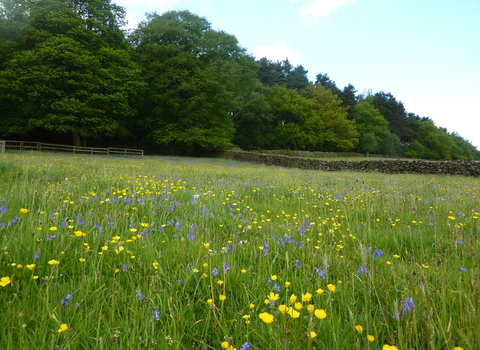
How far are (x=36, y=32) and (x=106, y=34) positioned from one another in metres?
6.91

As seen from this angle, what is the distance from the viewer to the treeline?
23000 mm

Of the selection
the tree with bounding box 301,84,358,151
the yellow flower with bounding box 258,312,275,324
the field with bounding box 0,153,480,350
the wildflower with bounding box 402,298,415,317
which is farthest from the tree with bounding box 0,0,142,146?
the tree with bounding box 301,84,358,151

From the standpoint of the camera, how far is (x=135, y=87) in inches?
1107

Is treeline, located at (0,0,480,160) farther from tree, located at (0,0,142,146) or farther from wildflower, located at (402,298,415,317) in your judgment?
wildflower, located at (402,298,415,317)

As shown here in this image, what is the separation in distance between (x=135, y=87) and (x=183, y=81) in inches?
208

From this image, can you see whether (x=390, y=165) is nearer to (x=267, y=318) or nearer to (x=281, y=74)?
(x=267, y=318)

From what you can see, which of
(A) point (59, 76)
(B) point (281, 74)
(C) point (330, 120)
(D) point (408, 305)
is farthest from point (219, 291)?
(B) point (281, 74)

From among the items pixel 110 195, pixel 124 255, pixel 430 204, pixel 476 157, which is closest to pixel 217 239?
pixel 124 255

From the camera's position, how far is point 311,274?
184 cm

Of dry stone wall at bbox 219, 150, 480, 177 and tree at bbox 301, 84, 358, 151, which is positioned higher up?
tree at bbox 301, 84, 358, 151

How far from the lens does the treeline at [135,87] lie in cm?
2300

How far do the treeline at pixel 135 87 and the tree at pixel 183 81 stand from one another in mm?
127

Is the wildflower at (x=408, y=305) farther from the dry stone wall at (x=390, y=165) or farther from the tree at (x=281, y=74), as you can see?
the tree at (x=281, y=74)

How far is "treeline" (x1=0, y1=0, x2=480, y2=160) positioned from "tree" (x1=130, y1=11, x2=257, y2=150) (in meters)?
0.13
